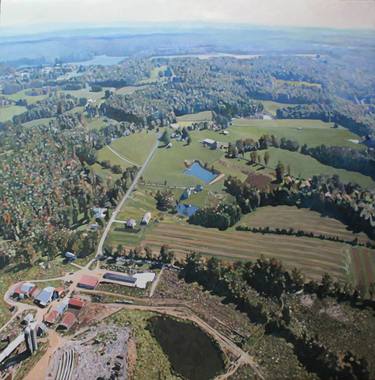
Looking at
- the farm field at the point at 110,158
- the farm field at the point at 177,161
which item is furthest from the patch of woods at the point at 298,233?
the farm field at the point at 110,158

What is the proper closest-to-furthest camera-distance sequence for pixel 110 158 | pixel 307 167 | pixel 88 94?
pixel 307 167 < pixel 110 158 < pixel 88 94

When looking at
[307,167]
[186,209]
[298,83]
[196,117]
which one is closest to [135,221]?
[186,209]

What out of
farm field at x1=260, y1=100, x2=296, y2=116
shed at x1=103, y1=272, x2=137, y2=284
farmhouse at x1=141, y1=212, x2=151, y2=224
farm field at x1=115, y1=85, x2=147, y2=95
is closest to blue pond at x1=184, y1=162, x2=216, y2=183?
farmhouse at x1=141, y1=212, x2=151, y2=224

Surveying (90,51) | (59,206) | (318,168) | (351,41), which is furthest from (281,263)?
(90,51)

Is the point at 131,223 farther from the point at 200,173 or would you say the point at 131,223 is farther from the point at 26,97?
the point at 26,97

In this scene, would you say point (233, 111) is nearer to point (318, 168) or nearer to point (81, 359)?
point (318, 168)

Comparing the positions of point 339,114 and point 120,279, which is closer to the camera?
point 120,279
